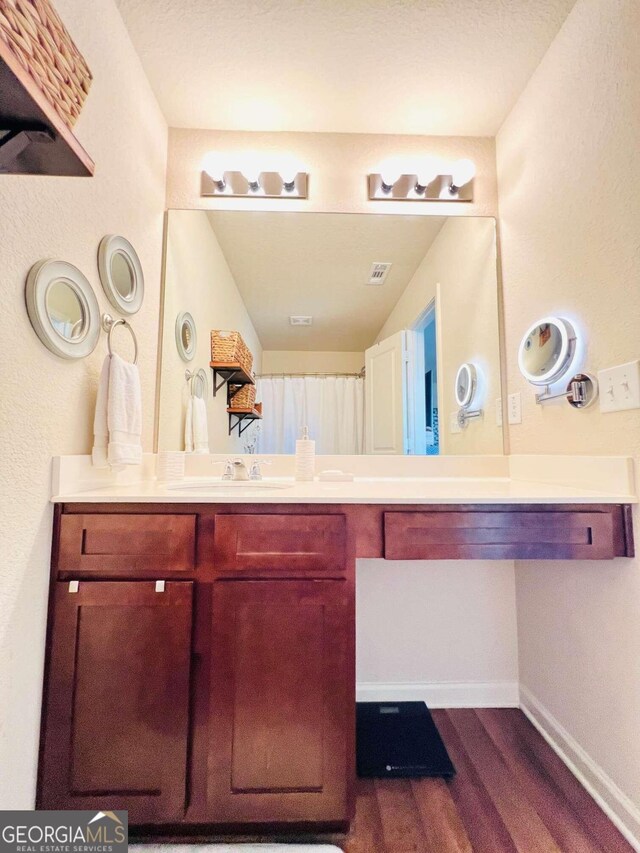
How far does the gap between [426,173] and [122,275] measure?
1.37m

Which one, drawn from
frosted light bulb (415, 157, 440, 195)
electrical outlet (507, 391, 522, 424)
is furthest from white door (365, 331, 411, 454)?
frosted light bulb (415, 157, 440, 195)

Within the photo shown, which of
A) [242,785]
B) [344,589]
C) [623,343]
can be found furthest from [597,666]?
[242,785]

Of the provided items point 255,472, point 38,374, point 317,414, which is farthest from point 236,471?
point 38,374

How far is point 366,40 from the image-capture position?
4.57 ft

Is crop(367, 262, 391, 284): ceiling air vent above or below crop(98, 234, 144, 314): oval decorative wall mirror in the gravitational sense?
above

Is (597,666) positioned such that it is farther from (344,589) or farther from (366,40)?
(366,40)

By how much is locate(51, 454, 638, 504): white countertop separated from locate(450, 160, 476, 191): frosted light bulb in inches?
48.7

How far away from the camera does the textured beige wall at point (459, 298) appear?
1.79 metres

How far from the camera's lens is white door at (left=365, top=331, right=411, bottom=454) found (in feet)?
5.74

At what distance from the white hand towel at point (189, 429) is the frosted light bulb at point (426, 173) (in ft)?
4.62

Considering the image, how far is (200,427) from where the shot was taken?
173cm

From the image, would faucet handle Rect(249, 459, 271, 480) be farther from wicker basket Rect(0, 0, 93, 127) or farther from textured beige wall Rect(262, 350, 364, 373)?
wicker basket Rect(0, 0, 93, 127)

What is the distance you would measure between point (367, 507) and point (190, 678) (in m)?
0.64

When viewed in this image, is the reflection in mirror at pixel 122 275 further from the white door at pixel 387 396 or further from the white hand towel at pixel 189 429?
the white door at pixel 387 396
